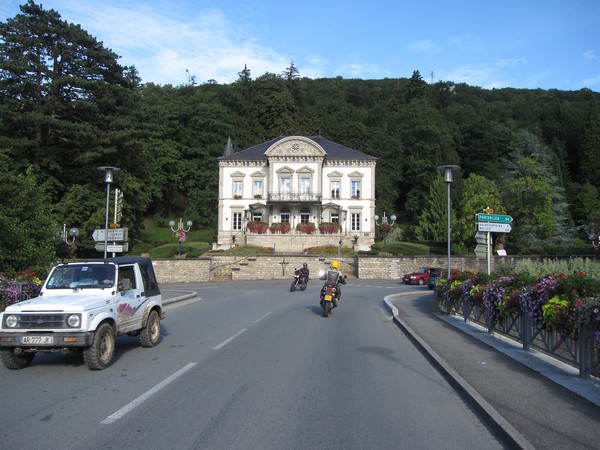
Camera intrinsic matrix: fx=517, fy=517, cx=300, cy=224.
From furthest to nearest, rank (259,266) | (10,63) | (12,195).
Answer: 1. (259,266)
2. (10,63)
3. (12,195)

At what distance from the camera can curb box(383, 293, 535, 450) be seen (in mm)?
5227

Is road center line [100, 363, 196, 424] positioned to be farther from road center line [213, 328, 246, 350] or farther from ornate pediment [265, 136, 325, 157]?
ornate pediment [265, 136, 325, 157]

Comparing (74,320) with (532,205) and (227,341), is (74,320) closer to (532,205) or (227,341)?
(227,341)

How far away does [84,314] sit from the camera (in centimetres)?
835

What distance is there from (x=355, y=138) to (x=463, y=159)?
66.6ft

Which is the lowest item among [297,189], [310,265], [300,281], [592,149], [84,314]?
[300,281]

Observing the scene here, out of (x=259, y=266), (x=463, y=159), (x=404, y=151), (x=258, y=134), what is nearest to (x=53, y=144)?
(x=259, y=266)

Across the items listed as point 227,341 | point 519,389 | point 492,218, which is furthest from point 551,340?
point 492,218

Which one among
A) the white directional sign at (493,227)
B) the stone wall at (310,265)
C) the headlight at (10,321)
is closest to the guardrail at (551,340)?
the white directional sign at (493,227)

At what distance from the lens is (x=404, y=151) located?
270 feet

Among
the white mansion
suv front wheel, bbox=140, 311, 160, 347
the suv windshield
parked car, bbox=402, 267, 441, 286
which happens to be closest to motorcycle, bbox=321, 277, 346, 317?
suv front wheel, bbox=140, 311, 160, 347

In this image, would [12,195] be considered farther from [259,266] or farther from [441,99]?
[441,99]

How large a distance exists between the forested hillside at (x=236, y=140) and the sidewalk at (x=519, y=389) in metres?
15.0

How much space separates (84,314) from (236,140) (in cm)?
7192
